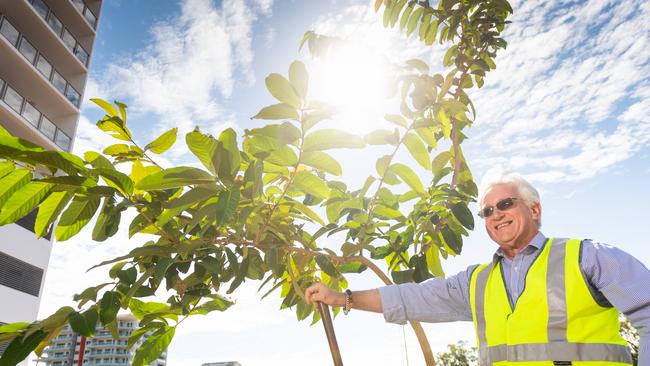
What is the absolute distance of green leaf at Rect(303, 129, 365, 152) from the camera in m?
1.35

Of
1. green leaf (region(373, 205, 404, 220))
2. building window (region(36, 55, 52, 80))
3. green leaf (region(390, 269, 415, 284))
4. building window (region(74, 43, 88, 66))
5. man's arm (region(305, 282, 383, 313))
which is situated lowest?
man's arm (region(305, 282, 383, 313))

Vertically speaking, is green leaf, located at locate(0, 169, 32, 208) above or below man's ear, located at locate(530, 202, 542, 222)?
below

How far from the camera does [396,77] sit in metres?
1.69

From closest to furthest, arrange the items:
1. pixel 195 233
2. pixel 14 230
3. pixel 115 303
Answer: pixel 115 303 < pixel 195 233 < pixel 14 230

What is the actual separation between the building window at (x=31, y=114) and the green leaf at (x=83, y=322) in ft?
71.6

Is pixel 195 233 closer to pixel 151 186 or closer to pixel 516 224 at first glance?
pixel 151 186

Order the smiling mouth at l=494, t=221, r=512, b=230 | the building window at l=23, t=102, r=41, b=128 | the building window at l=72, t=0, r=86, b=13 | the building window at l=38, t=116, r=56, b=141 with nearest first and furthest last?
1. the smiling mouth at l=494, t=221, r=512, b=230
2. the building window at l=23, t=102, r=41, b=128
3. the building window at l=38, t=116, r=56, b=141
4. the building window at l=72, t=0, r=86, b=13

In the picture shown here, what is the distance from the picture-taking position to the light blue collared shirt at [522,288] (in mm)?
1255

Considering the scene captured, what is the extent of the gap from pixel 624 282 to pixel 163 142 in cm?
158

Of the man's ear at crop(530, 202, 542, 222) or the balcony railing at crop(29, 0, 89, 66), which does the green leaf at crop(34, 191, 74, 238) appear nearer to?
the man's ear at crop(530, 202, 542, 222)

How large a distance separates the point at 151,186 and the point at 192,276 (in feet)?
1.81

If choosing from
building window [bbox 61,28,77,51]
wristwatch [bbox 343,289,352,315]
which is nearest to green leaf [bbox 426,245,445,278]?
wristwatch [bbox 343,289,352,315]

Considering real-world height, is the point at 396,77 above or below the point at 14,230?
below

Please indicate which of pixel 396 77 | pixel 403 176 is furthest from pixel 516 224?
pixel 396 77
